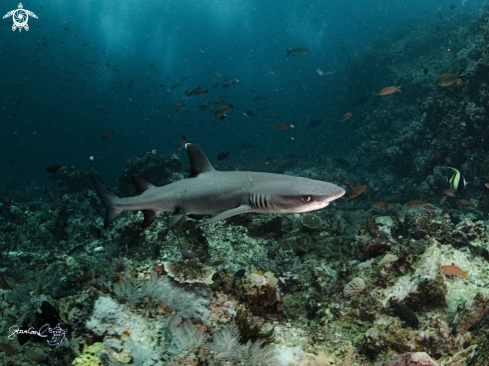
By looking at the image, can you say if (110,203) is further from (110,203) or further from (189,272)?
(189,272)

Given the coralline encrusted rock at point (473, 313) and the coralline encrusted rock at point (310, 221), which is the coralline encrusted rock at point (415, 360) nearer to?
the coralline encrusted rock at point (473, 313)

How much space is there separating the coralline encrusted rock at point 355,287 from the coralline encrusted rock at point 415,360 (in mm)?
1937

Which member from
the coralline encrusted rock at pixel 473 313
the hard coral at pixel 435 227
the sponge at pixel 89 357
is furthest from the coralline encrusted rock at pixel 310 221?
the sponge at pixel 89 357

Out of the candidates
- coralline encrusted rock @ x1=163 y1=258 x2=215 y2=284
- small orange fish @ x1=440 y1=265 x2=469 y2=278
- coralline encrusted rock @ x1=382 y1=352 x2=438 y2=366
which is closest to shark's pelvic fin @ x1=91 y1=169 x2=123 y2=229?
coralline encrusted rock @ x1=163 y1=258 x2=215 y2=284

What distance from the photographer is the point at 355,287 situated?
4574 millimetres

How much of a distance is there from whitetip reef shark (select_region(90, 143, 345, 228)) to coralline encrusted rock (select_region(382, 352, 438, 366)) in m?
1.56

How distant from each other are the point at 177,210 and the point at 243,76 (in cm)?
17001

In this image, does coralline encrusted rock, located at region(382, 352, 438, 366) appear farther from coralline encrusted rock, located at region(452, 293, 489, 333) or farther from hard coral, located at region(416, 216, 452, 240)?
hard coral, located at region(416, 216, 452, 240)

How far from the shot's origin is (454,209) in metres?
12.6

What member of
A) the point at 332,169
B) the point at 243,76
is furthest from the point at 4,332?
the point at 243,76

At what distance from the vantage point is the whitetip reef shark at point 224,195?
3109 millimetres

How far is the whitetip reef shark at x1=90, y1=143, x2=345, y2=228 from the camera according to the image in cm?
311

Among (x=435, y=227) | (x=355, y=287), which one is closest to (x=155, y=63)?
(x=435, y=227)

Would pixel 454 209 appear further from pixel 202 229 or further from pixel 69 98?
pixel 69 98
